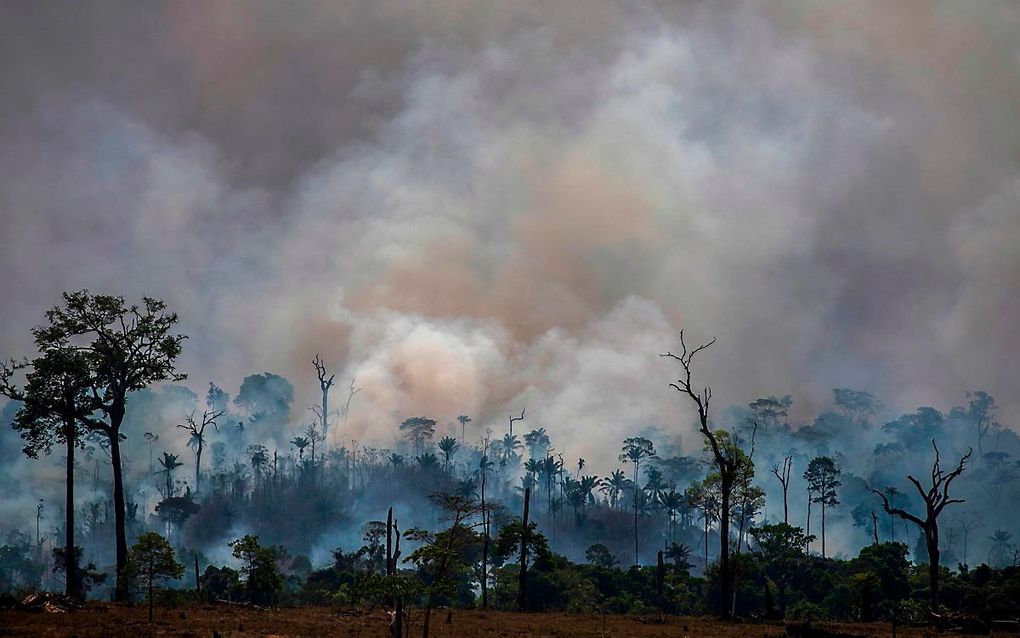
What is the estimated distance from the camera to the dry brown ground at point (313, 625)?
35.2 metres

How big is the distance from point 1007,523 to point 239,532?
175994mm

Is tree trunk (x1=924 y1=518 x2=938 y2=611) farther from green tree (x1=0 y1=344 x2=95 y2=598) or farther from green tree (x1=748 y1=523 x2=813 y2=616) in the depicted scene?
green tree (x1=0 y1=344 x2=95 y2=598)

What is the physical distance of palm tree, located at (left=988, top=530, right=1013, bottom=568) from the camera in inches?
6210

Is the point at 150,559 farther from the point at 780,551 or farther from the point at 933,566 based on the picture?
the point at 780,551

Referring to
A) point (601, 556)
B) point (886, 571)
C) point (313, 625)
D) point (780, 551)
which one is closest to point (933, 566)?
point (886, 571)

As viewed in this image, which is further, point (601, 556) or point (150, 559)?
point (601, 556)

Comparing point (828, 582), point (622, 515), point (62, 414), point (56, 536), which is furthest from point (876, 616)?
point (56, 536)

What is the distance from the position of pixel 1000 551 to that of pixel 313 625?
553 feet

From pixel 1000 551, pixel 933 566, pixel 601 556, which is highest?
pixel 933 566

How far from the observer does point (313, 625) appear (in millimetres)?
41781

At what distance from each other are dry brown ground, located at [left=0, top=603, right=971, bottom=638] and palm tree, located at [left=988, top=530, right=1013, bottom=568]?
133 meters

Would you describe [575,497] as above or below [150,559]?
below

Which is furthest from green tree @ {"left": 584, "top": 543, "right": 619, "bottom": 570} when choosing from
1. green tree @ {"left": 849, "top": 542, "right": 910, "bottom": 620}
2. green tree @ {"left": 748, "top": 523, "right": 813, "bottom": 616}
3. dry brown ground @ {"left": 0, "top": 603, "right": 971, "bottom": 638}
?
dry brown ground @ {"left": 0, "top": 603, "right": 971, "bottom": 638}

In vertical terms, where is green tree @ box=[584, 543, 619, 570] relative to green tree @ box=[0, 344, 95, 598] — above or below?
below
